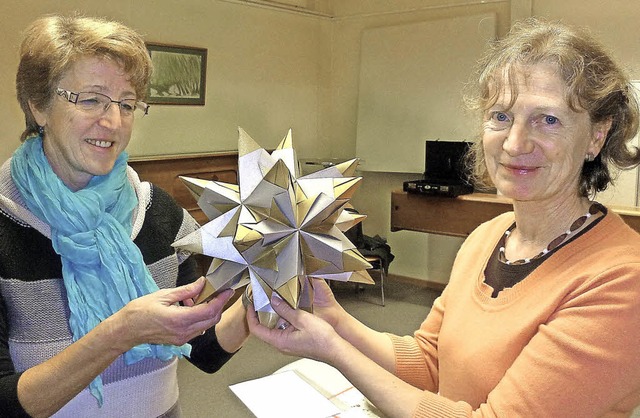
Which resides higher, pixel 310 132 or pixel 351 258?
pixel 310 132

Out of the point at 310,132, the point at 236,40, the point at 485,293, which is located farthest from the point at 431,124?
the point at 485,293

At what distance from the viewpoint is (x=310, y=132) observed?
7129 mm

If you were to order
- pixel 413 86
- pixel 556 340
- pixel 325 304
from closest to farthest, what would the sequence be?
pixel 556 340 → pixel 325 304 → pixel 413 86

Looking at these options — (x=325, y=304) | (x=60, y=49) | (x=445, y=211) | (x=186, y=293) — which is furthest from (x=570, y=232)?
(x=445, y=211)

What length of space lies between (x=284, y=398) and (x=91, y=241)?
708 millimetres

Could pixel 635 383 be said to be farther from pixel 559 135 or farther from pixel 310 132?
pixel 310 132

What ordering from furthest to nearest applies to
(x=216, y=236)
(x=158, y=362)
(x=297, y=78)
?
(x=297, y=78) < (x=158, y=362) < (x=216, y=236)

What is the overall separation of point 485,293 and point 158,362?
2.87 ft

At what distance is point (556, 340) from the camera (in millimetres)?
1132

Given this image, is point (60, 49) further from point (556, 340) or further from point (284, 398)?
point (556, 340)

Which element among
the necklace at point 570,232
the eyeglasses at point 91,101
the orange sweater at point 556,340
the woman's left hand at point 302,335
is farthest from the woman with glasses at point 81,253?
the necklace at point 570,232

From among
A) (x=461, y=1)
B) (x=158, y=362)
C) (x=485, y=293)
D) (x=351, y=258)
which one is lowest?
(x=158, y=362)

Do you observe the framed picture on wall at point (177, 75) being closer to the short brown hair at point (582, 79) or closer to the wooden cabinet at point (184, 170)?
the wooden cabinet at point (184, 170)

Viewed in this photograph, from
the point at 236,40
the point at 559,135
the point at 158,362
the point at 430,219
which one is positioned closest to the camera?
the point at 559,135
